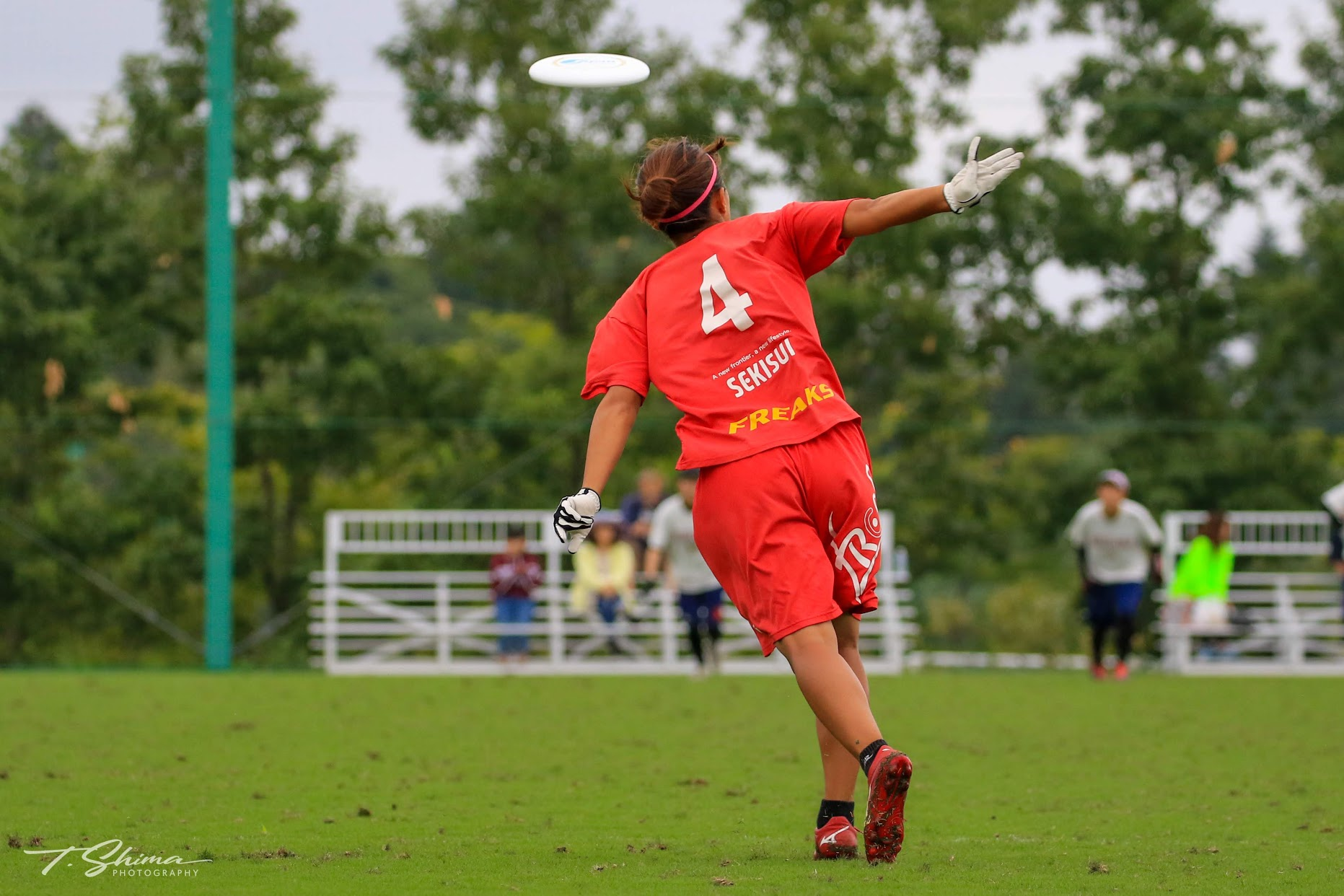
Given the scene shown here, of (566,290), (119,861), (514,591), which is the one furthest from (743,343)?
(566,290)

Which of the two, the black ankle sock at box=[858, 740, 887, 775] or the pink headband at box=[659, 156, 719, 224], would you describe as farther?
the pink headband at box=[659, 156, 719, 224]

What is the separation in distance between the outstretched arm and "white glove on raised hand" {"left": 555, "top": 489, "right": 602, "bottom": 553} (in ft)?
3.16

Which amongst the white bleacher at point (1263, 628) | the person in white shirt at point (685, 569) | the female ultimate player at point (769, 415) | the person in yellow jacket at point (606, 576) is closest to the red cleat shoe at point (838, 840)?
the female ultimate player at point (769, 415)

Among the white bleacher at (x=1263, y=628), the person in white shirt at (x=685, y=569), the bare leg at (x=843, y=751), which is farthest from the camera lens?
the white bleacher at (x=1263, y=628)

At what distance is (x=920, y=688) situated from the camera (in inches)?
527

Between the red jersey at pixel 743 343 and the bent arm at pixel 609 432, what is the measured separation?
1.4 inches

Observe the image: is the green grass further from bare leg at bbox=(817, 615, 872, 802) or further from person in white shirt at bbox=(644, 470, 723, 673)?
person in white shirt at bbox=(644, 470, 723, 673)

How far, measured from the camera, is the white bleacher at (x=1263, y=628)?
1783 cm

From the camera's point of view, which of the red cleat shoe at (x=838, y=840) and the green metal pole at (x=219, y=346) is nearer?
the red cleat shoe at (x=838, y=840)

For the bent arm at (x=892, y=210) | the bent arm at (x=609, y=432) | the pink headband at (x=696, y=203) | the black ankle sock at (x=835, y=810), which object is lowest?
the black ankle sock at (x=835, y=810)

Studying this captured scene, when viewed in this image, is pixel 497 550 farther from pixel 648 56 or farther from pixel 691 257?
pixel 691 257

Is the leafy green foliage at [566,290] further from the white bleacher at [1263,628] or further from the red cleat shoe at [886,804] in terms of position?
the red cleat shoe at [886,804]

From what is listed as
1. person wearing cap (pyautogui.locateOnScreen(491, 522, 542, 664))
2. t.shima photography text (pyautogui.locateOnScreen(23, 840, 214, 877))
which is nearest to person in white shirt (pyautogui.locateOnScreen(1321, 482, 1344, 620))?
person wearing cap (pyautogui.locateOnScreen(491, 522, 542, 664))

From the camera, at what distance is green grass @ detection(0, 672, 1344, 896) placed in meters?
4.39
